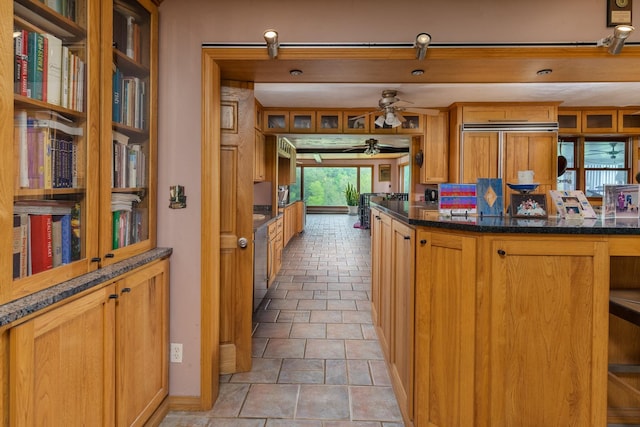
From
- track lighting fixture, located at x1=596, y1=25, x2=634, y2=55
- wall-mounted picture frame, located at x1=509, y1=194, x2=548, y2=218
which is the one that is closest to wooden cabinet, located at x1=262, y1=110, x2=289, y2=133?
wall-mounted picture frame, located at x1=509, y1=194, x2=548, y2=218

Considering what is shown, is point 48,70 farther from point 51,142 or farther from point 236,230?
point 236,230

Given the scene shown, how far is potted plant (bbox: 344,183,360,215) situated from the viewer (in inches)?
578

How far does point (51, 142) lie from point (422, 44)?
1726 mm

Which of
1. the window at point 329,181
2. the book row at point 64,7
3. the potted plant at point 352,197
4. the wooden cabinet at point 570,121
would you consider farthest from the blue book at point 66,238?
the potted plant at point 352,197

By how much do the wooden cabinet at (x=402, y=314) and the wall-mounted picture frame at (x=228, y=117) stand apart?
1207 millimetres

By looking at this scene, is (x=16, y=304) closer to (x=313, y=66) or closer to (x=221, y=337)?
(x=221, y=337)

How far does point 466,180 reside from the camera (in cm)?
505

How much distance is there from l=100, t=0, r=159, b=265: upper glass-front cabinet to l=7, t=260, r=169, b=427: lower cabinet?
0.21m

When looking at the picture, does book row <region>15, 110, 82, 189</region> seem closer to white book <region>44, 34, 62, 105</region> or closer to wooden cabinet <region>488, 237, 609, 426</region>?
white book <region>44, 34, 62, 105</region>

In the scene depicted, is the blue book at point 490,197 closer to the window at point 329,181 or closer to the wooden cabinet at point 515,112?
the wooden cabinet at point 515,112

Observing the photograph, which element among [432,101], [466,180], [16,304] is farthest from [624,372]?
[432,101]

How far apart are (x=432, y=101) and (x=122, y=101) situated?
410cm

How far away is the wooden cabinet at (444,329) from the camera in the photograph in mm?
1742

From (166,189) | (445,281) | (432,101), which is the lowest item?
(445,281)
